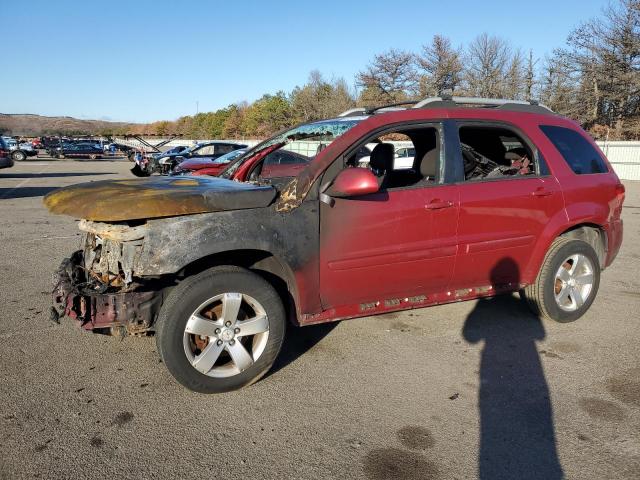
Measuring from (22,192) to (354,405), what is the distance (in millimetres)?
15757

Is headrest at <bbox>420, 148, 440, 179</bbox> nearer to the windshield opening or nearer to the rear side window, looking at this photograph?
the windshield opening

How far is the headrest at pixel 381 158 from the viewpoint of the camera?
4844mm

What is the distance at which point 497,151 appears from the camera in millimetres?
5234

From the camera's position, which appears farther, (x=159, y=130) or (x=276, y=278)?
(x=159, y=130)

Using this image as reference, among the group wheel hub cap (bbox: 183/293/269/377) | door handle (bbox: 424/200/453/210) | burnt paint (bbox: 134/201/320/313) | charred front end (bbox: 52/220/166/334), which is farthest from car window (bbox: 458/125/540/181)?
charred front end (bbox: 52/220/166/334)

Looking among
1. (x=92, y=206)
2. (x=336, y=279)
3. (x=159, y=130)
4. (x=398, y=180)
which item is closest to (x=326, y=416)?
(x=336, y=279)

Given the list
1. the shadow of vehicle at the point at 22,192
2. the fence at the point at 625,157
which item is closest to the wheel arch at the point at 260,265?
the shadow of vehicle at the point at 22,192

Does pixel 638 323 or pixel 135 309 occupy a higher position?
pixel 135 309

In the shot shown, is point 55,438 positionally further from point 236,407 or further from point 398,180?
point 398,180

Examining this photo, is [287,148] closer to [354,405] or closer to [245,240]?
[245,240]

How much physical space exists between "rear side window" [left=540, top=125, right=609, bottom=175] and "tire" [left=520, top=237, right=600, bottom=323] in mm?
713

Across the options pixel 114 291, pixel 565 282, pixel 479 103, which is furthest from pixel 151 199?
pixel 565 282

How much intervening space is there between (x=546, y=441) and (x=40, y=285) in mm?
5213

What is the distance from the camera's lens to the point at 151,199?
312 cm
